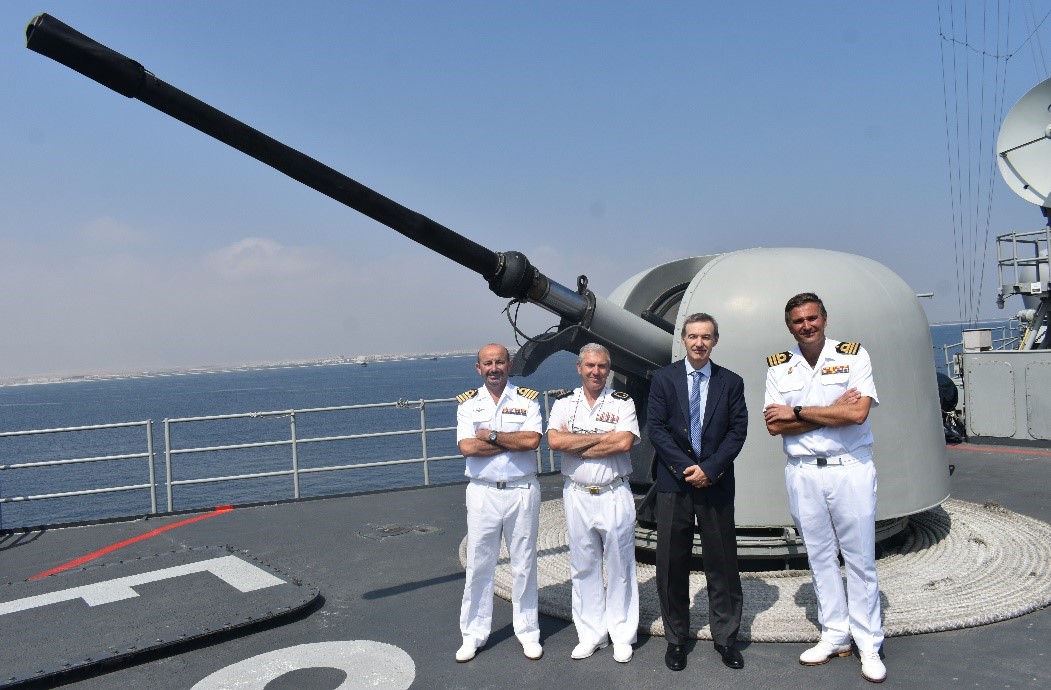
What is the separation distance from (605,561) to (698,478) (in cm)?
63

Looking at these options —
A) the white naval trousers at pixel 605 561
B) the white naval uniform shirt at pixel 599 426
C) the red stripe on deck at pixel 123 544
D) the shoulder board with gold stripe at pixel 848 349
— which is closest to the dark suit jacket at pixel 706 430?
the white naval uniform shirt at pixel 599 426

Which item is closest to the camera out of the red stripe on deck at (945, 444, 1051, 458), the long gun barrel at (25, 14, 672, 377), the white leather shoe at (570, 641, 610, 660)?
the long gun barrel at (25, 14, 672, 377)

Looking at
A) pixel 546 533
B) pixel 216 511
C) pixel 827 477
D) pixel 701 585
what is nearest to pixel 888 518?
pixel 701 585

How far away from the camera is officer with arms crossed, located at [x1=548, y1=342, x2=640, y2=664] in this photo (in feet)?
12.2

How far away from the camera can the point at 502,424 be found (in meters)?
3.92

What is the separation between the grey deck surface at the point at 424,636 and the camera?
3553 millimetres

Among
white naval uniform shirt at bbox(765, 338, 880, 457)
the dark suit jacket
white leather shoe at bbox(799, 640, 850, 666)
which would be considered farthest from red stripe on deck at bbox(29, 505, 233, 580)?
white naval uniform shirt at bbox(765, 338, 880, 457)

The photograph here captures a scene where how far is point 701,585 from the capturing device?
4.71 meters

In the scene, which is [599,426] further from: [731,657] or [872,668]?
[872,668]

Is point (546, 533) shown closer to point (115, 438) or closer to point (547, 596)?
point (547, 596)

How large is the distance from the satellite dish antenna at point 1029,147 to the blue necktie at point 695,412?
1300cm

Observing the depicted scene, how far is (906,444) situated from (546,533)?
8.78 ft

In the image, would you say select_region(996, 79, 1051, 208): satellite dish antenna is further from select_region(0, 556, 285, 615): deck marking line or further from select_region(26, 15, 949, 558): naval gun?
select_region(0, 556, 285, 615): deck marking line

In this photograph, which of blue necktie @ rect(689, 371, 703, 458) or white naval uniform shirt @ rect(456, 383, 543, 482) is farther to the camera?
white naval uniform shirt @ rect(456, 383, 543, 482)
